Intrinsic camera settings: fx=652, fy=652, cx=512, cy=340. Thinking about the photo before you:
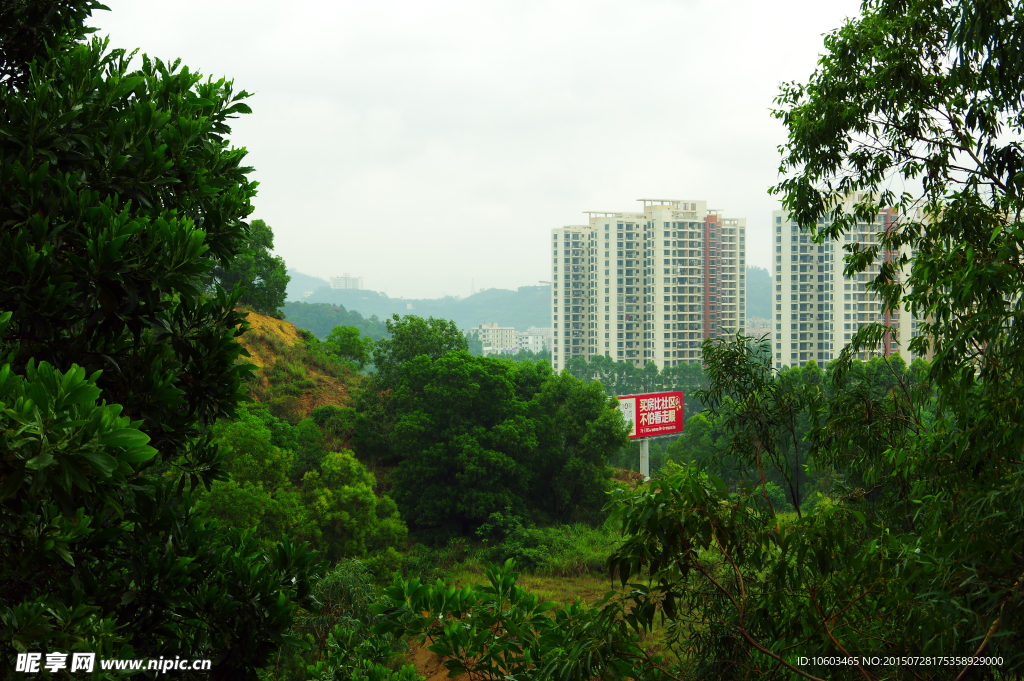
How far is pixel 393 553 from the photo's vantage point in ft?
42.0

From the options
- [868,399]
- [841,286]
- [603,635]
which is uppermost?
[841,286]

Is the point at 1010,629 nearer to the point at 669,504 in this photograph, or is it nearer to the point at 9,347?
the point at 669,504

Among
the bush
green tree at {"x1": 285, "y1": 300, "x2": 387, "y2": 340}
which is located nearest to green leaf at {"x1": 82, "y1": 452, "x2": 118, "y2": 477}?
the bush

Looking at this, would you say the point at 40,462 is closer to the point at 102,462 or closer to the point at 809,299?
the point at 102,462

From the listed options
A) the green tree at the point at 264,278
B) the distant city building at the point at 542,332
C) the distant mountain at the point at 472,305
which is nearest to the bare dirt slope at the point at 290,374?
the green tree at the point at 264,278

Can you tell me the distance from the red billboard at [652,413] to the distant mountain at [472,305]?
113 metres

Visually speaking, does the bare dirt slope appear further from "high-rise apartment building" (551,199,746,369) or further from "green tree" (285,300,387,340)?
"green tree" (285,300,387,340)

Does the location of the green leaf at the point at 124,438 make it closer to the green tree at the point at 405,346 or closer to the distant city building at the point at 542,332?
the green tree at the point at 405,346

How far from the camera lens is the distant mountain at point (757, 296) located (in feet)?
359

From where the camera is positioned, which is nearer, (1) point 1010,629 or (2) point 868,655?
(1) point 1010,629

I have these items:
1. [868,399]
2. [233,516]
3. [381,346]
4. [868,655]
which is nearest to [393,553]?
[233,516]

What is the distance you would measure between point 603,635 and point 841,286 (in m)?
36.4

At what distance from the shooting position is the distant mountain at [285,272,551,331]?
136 metres

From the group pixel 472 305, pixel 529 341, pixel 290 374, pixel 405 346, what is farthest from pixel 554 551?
pixel 472 305
